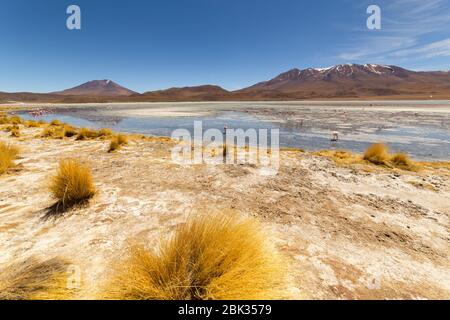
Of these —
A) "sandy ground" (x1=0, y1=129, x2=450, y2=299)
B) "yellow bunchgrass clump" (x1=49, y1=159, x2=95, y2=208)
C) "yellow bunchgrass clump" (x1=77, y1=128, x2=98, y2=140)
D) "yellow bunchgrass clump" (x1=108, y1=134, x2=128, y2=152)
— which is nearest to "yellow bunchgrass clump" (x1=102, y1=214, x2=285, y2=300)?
"sandy ground" (x1=0, y1=129, x2=450, y2=299)

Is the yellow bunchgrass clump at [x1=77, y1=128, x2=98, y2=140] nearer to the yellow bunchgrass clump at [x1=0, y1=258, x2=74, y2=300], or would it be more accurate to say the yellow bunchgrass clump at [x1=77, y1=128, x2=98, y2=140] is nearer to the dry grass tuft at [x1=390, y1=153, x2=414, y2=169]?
the yellow bunchgrass clump at [x1=0, y1=258, x2=74, y2=300]

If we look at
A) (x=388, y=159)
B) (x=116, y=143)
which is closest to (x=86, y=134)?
(x=116, y=143)

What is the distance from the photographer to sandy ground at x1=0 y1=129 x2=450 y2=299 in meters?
2.27

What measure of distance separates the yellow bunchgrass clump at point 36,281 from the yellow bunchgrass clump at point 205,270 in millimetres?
404

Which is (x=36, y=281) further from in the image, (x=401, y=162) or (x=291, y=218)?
(x=401, y=162)

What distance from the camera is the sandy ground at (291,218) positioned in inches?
89.3

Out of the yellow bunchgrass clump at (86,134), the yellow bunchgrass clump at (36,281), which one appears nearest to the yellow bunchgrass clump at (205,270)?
the yellow bunchgrass clump at (36,281)

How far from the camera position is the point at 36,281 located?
1946 mm

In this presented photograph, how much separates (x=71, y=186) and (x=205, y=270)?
10.1ft

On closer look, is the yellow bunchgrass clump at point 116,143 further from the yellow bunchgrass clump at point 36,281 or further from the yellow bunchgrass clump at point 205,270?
the yellow bunchgrass clump at point 205,270

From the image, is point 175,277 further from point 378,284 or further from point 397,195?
point 397,195

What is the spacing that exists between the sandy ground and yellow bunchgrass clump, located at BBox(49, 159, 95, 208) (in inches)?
9.4

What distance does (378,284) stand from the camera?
216 cm
